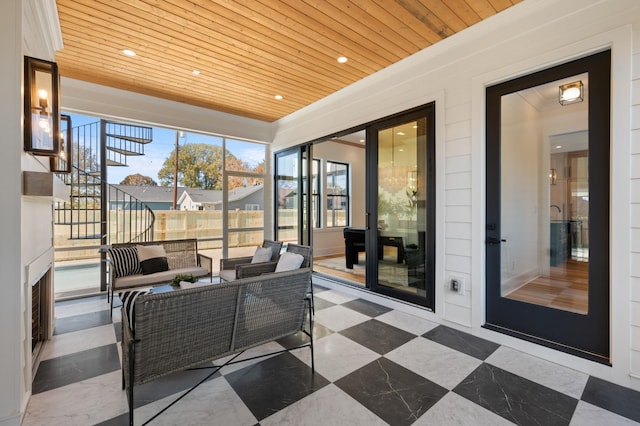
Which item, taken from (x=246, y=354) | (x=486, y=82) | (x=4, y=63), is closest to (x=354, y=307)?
(x=246, y=354)

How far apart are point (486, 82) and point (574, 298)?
2.14 meters

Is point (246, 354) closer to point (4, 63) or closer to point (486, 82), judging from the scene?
point (4, 63)

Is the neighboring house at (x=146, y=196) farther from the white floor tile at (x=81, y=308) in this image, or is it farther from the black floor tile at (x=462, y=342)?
the black floor tile at (x=462, y=342)

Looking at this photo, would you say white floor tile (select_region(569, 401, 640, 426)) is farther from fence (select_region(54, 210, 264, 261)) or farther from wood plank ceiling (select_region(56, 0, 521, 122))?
fence (select_region(54, 210, 264, 261))

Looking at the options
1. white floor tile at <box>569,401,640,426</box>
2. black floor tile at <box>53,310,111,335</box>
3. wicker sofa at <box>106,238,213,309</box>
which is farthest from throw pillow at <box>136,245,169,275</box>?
white floor tile at <box>569,401,640,426</box>

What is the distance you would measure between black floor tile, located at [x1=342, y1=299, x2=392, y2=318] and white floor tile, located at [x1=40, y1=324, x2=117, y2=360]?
271 centimetres

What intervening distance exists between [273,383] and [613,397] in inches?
93.2

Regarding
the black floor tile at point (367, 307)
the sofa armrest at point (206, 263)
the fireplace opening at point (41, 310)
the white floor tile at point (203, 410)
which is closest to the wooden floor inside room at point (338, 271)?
the black floor tile at point (367, 307)

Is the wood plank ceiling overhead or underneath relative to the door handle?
overhead

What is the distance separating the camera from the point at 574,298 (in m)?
2.40

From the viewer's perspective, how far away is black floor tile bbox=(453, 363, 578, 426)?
173 cm

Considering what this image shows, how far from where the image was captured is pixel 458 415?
1749mm

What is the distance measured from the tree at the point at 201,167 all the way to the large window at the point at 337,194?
2.88 m

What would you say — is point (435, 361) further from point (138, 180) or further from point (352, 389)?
point (138, 180)
